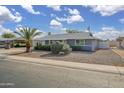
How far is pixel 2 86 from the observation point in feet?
23.5

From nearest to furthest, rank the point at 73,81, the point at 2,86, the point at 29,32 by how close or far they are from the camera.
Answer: the point at 2,86 → the point at 73,81 → the point at 29,32

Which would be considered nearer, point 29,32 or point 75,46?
point 29,32

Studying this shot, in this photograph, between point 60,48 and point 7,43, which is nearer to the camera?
point 60,48

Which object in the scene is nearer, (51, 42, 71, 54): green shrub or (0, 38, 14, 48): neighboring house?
(51, 42, 71, 54): green shrub

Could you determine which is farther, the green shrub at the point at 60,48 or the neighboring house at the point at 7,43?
the neighboring house at the point at 7,43

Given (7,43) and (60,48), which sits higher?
(7,43)
